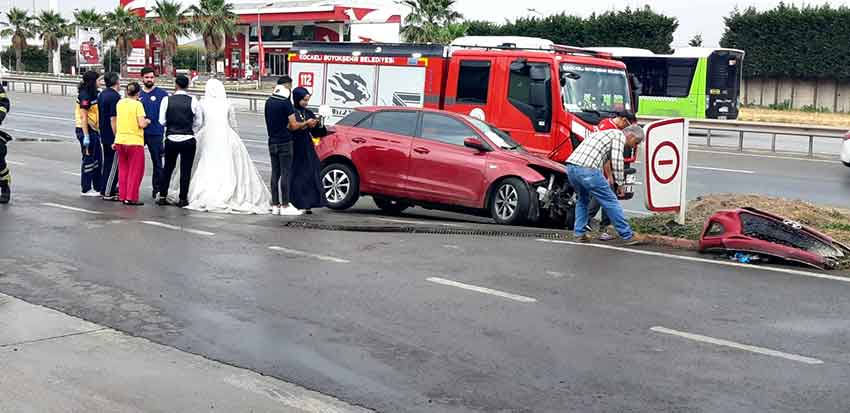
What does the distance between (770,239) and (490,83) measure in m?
8.48

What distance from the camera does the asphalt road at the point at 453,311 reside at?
627cm

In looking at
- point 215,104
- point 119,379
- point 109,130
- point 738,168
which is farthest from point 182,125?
point 738,168

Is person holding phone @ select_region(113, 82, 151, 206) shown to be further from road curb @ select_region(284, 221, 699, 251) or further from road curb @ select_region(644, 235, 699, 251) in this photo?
road curb @ select_region(644, 235, 699, 251)

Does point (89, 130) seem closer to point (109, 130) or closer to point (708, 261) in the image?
point (109, 130)

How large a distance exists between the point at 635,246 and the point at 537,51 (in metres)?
7.01

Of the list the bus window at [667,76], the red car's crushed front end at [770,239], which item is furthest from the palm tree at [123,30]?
the red car's crushed front end at [770,239]

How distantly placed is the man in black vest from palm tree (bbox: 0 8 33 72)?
85781 mm

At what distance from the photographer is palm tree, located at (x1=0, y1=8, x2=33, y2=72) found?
309ft

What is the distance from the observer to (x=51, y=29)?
93.2m

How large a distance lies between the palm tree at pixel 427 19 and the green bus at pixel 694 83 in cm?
1953

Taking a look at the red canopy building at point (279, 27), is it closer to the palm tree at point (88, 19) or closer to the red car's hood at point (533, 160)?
the palm tree at point (88, 19)

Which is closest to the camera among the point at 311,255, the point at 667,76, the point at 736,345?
the point at 736,345

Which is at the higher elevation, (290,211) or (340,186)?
(340,186)

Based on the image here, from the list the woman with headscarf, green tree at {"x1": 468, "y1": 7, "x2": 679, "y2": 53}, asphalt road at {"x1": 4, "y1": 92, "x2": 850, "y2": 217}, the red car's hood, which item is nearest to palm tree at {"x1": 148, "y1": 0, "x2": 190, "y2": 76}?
green tree at {"x1": 468, "y1": 7, "x2": 679, "y2": 53}
